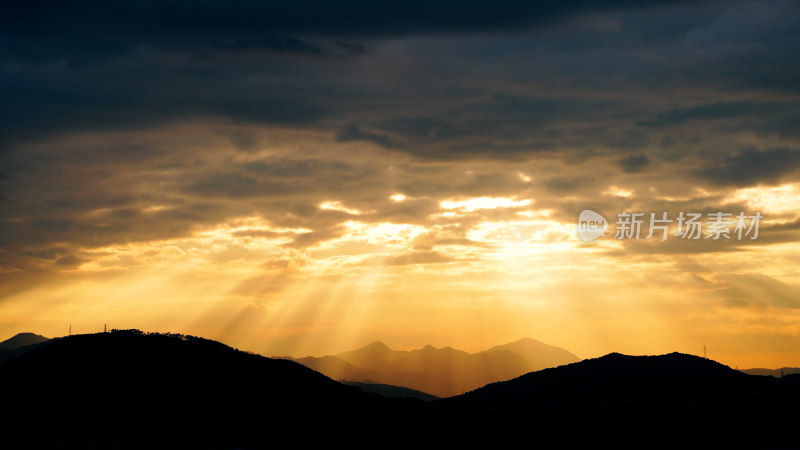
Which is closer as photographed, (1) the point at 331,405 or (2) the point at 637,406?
(2) the point at 637,406

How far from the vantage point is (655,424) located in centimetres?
8700

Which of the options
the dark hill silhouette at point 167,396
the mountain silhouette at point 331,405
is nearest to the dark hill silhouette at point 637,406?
the mountain silhouette at point 331,405

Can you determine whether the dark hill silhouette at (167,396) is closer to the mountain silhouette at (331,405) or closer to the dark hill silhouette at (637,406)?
the mountain silhouette at (331,405)

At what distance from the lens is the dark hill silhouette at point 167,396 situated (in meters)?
86.8

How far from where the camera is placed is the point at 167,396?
99188 millimetres

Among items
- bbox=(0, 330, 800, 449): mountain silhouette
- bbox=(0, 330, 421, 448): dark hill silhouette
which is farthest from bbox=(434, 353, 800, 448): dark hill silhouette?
bbox=(0, 330, 421, 448): dark hill silhouette

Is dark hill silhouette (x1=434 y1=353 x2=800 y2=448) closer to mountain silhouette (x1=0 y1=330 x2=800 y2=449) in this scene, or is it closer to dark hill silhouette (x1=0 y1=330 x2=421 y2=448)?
mountain silhouette (x1=0 y1=330 x2=800 y2=449)

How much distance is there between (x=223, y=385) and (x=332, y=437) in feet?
93.7

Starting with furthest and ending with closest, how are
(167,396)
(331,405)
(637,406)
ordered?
1. (331,405)
2. (167,396)
3. (637,406)

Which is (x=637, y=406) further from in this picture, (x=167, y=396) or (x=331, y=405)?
(x=167, y=396)

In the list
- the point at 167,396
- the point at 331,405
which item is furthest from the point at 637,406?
the point at 167,396

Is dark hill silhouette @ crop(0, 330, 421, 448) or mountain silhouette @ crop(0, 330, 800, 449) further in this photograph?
dark hill silhouette @ crop(0, 330, 421, 448)

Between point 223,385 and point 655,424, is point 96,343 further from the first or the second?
point 655,424

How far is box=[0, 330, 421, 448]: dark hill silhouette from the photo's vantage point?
86.8m
